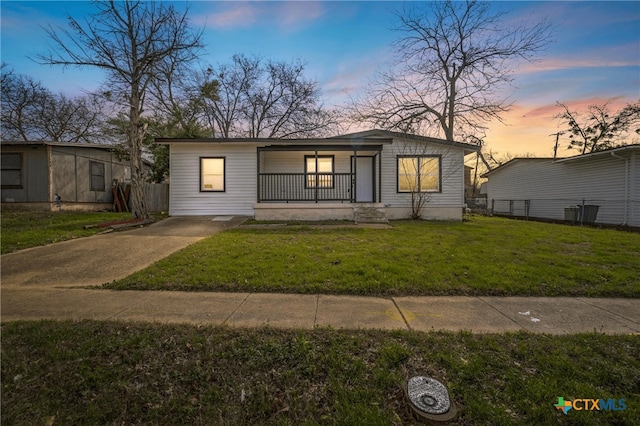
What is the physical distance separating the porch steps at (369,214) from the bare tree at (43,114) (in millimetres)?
21192

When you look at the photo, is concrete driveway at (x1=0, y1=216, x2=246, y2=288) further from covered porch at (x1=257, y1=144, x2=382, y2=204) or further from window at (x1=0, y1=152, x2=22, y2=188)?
window at (x1=0, y1=152, x2=22, y2=188)

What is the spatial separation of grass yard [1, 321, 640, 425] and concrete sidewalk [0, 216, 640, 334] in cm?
30

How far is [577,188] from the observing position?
1512 centimetres

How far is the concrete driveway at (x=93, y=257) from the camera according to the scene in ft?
15.7

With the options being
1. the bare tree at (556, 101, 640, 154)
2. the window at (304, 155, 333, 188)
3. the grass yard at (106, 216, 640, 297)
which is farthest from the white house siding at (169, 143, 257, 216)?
the bare tree at (556, 101, 640, 154)

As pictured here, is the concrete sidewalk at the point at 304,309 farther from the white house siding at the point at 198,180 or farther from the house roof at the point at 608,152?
the house roof at the point at 608,152

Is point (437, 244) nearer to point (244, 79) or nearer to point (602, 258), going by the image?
point (602, 258)

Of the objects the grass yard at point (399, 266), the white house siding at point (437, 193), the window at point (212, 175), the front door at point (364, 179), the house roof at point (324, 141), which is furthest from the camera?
the front door at point (364, 179)

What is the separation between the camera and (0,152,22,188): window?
1383cm

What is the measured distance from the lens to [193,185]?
12.4m

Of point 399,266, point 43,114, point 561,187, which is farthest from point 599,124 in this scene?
point 43,114

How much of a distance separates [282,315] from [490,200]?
2490 cm

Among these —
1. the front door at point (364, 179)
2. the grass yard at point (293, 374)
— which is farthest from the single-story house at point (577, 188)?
the grass yard at point (293, 374)

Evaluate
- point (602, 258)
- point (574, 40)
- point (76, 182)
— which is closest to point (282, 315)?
point (602, 258)
